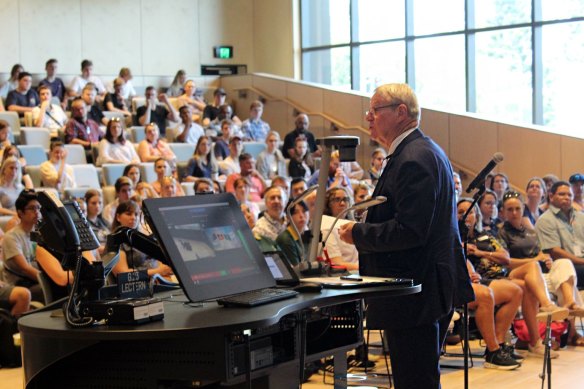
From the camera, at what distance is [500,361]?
563cm

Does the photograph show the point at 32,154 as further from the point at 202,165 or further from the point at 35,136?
the point at 202,165

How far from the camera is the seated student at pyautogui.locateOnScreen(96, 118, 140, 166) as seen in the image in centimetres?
973

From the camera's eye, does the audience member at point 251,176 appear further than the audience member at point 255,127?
No

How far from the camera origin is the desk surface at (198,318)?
91.0 inches

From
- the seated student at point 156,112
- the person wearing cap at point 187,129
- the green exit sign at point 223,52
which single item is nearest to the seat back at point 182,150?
the person wearing cap at point 187,129

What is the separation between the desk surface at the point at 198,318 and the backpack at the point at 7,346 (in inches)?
124

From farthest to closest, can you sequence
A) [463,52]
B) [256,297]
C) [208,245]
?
[463,52]
[208,245]
[256,297]

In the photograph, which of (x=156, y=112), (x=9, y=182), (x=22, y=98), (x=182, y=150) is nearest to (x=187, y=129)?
(x=182, y=150)

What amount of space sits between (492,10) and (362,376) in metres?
8.77

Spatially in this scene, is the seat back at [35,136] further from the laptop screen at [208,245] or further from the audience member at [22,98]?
the laptop screen at [208,245]

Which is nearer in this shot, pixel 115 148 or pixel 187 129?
pixel 115 148

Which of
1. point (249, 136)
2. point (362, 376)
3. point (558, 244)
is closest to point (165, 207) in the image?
point (362, 376)

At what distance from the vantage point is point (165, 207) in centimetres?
272

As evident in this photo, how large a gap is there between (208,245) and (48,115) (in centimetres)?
833
